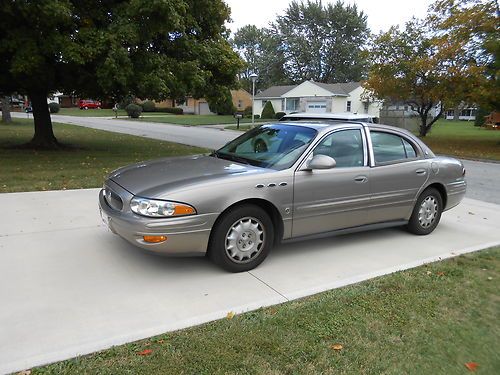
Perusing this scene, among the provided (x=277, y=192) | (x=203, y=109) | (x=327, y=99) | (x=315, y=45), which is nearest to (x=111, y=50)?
(x=277, y=192)

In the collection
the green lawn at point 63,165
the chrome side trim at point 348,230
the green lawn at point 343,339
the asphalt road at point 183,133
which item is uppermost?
the chrome side trim at point 348,230

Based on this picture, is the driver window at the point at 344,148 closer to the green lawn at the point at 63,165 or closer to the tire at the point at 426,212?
the tire at the point at 426,212

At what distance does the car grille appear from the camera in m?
4.24

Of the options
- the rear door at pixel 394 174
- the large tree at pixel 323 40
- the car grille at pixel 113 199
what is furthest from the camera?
the large tree at pixel 323 40

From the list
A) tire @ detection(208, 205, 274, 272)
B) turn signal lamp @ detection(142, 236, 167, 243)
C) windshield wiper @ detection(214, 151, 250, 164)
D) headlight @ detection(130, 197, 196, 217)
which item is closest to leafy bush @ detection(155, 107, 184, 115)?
windshield wiper @ detection(214, 151, 250, 164)

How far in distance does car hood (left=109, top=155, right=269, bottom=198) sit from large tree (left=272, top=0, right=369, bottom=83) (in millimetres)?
68550

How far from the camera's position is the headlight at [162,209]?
3.89 metres

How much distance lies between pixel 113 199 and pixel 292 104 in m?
49.0

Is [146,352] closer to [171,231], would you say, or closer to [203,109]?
[171,231]

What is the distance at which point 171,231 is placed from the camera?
12.7 ft

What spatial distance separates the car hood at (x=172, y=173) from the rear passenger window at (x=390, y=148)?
1703mm

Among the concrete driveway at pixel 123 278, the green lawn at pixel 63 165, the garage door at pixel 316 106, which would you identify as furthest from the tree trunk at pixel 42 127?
the garage door at pixel 316 106

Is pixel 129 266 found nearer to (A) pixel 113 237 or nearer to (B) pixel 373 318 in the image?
(A) pixel 113 237

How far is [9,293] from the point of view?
3.66 metres
